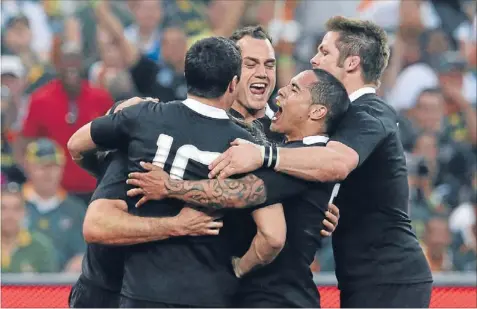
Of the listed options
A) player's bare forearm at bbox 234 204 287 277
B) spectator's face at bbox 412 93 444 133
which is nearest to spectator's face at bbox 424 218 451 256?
spectator's face at bbox 412 93 444 133

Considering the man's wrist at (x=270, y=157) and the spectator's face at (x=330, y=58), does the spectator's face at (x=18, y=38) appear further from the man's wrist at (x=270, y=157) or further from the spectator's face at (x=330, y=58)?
the man's wrist at (x=270, y=157)

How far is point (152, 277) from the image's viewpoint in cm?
464

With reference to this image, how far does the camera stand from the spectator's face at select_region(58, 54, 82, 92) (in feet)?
30.7

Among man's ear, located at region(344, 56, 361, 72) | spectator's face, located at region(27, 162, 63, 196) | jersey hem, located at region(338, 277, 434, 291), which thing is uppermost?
man's ear, located at region(344, 56, 361, 72)

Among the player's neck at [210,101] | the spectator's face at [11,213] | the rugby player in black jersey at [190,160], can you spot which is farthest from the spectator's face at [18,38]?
the player's neck at [210,101]

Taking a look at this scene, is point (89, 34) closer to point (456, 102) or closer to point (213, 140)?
point (456, 102)

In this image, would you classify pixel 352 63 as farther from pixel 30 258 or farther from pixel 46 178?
pixel 46 178

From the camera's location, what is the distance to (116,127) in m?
4.78

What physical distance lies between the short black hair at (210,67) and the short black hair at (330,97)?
451mm

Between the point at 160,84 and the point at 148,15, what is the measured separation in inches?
41.5

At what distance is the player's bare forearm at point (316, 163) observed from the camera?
472 cm

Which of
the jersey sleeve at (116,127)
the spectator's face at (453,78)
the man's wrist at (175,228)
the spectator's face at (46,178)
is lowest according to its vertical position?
Result: the spectator's face at (46,178)

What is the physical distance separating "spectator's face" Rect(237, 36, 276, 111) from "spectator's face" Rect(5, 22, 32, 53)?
473 centimetres

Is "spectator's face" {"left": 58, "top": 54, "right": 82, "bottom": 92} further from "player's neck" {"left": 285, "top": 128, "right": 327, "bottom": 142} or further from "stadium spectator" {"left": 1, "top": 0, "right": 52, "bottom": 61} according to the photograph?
"player's neck" {"left": 285, "top": 128, "right": 327, "bottom": 142}
